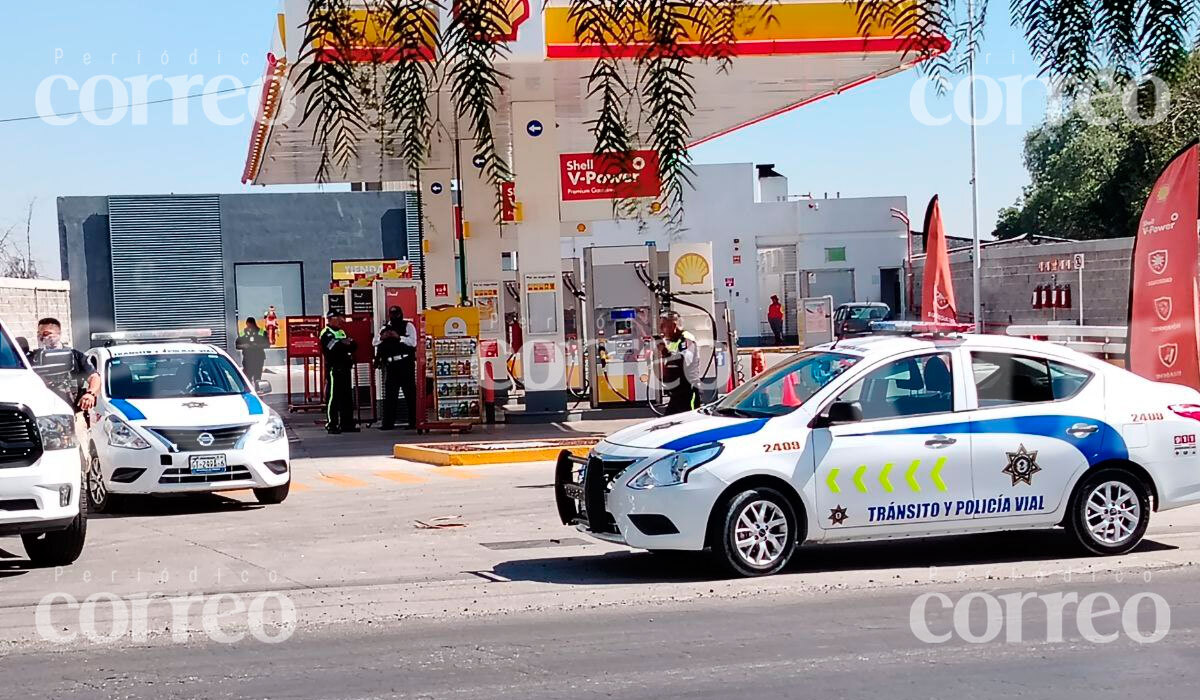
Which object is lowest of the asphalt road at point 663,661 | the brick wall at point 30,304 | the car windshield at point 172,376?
the asphalt road at point 663,661

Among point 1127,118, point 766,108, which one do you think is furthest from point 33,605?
point 766,108

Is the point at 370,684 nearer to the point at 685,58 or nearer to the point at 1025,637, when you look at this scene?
the point at 1025,637

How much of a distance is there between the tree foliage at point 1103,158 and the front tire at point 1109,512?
230 centimetres

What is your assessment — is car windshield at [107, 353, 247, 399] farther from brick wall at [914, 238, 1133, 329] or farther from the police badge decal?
brick wall at [914, 238, 1133, 329]

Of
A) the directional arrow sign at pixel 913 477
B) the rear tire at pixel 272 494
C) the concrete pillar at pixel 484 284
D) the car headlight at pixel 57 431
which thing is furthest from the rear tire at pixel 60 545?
the concrete pillar at pixel 484 284

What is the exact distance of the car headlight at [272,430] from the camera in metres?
14.1

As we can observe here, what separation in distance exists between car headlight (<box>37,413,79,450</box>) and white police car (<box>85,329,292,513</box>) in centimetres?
323

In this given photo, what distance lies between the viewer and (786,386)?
9914 millimetres

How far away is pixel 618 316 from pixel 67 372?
490 inches

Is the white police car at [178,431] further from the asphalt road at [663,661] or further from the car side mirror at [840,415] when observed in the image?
the car side mirror at [840,415]

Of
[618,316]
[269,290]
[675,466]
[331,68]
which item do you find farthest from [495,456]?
[269,290]

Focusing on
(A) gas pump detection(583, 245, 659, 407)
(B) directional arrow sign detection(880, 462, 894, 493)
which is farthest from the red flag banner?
(B) directional arrow sign detection(880, 462, 894, 493)

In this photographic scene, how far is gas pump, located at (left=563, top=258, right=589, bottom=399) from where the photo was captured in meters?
26.3

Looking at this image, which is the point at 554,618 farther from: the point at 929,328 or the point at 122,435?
the point at 122,435
